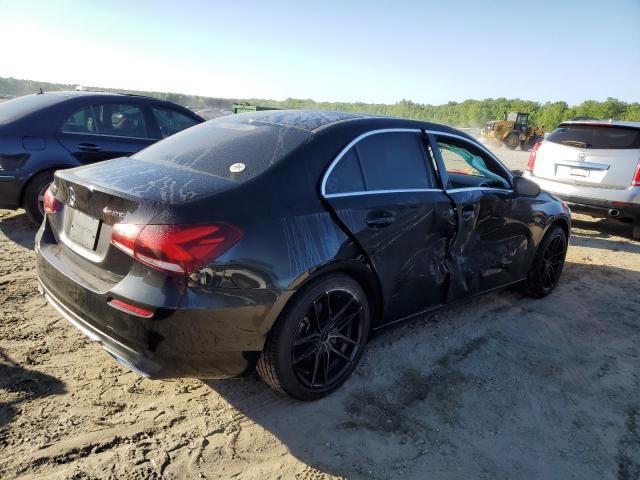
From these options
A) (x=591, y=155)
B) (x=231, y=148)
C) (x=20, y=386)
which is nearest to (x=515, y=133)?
(x=591, y=155)

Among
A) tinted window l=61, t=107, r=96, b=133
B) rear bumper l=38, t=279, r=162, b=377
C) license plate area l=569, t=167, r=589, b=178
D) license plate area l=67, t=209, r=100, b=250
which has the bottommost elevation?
rear bumper l=38, t=279, r=162, b=377

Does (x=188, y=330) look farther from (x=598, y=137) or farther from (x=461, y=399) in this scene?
(x=598, y=137)

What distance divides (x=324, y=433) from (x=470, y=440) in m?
0.78

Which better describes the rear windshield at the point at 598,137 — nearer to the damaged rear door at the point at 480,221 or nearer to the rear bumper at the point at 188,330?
the damaged rear door at the point at 480,221

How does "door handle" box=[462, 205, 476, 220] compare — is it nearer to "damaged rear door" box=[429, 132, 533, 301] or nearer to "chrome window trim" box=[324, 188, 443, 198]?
"damaged rear door" box=[429, 132, 533, 301]

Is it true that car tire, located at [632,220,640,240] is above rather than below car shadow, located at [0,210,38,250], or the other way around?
above

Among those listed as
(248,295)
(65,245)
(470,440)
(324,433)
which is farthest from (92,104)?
(470,440)

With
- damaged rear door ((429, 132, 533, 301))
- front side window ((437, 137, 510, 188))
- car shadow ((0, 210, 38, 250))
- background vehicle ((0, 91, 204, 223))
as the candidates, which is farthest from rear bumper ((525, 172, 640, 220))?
car shadow ((0, 210, 38, 250))

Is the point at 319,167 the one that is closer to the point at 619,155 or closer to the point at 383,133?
the point at 383,133

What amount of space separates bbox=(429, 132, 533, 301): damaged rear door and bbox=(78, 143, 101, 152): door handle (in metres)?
4.01

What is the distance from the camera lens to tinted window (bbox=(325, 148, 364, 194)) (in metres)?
2.79

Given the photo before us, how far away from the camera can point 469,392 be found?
3.08m

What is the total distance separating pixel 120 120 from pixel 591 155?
21.4 ft

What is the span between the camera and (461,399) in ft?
9.83
